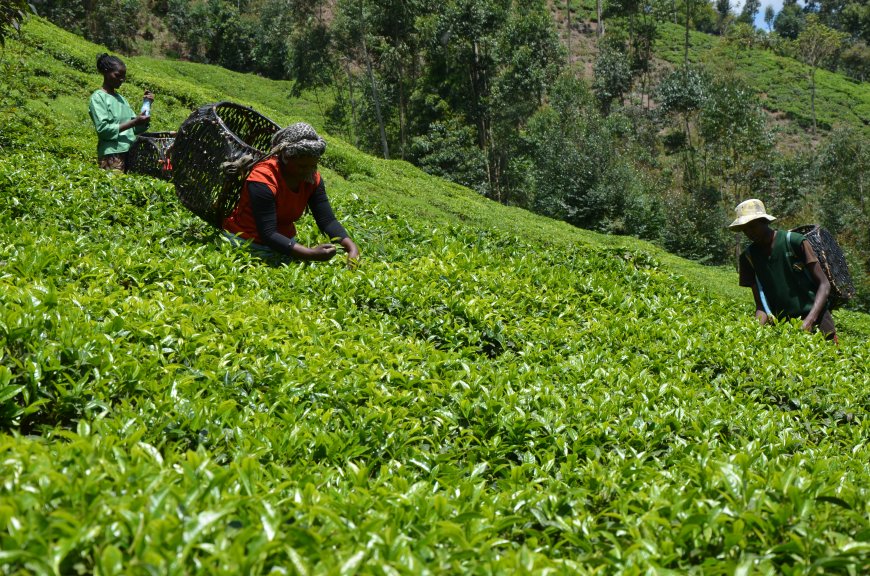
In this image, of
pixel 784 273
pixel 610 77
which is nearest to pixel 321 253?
pixel 784 273

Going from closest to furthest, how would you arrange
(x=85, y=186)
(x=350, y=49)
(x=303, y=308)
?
1. (x=303, y=308)
2. (x=85, y=186)
3. (x=350, y=49)

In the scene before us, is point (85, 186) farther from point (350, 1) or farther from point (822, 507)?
point (350, 1)

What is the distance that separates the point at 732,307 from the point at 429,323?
13.0ft

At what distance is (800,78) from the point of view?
69812 millimetres

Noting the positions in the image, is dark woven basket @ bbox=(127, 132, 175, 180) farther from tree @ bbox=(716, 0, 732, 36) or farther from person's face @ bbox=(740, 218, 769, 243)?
tree @ bbox=(716, 0, 732, 36)

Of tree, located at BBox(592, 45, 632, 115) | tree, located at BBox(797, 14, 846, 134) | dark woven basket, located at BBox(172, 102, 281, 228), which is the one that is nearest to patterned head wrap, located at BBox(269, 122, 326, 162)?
dark woven basket, located at BBox(172, 102, 281, 228)

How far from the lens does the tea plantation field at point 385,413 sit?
1.77 meters

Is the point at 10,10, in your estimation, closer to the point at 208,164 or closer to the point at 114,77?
the point at 114,77

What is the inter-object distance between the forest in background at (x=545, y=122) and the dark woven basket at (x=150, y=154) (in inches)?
1178

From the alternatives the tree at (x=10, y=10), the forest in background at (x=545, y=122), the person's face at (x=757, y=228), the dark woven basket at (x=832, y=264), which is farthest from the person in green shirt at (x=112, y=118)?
the forest in background at (x=545, y=122)

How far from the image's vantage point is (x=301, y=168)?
5.17 meters

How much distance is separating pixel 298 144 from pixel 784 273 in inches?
169

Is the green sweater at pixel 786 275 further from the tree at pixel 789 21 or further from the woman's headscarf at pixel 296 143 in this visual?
the tree at pixel 789 21

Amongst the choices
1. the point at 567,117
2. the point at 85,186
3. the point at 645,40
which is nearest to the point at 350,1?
the point at 567,117
